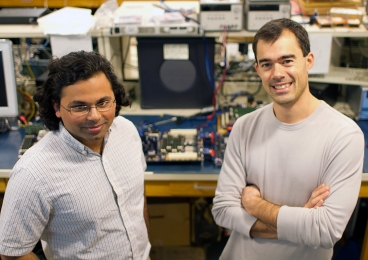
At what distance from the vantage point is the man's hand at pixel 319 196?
1.25 metres

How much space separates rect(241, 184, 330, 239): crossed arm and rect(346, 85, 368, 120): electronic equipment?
3.59 feet

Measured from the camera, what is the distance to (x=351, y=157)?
4.04ft

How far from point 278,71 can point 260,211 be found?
46cm

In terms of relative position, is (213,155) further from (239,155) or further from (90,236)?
(90,236)

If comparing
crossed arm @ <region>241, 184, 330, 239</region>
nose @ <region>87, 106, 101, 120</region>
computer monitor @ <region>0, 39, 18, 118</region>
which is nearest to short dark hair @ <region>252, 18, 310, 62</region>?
crossed arm @ <region>241, 184, 330, 239</region>

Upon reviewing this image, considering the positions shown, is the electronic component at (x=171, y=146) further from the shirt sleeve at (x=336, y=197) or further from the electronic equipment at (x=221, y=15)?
the shirt sleeve at (x=336, y=197)

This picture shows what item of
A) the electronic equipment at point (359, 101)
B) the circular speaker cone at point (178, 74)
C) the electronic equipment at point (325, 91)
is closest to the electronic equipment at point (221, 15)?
the circular speaker cone at point (178, 74)

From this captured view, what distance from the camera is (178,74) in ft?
7.50

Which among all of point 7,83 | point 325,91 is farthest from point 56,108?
point 325,91

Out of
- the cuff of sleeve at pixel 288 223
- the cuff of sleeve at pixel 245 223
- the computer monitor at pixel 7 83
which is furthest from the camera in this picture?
the computer monitor at pixel 7 83

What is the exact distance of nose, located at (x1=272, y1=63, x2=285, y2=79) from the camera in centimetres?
126

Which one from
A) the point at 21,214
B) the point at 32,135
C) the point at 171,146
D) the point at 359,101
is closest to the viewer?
the point at 21,214

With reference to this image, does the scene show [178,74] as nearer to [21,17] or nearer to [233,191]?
[21,17]

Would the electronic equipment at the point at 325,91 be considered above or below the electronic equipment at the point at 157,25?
below
